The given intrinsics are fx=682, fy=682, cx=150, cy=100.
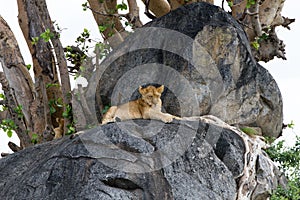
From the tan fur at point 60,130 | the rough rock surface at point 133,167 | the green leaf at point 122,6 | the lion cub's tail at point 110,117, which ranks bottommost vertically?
the rough rock surface at point 133,167

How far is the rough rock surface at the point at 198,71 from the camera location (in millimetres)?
11992

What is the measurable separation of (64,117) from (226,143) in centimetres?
351

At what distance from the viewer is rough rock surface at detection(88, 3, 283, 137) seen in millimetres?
11992

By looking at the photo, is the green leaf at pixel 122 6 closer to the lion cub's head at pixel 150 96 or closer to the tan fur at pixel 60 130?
the tan fur at pixel 60 130

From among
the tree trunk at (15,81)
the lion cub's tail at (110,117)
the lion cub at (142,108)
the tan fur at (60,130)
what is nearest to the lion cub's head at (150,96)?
the lion cub at (142,108)

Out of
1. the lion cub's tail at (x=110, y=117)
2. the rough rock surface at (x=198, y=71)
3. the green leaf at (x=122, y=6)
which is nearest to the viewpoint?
the lion cub's tail at (x=110, y=117)

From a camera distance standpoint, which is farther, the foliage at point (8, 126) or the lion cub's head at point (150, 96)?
the foliage at point (8, 126)

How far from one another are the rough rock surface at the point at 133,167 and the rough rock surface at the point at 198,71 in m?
1.72

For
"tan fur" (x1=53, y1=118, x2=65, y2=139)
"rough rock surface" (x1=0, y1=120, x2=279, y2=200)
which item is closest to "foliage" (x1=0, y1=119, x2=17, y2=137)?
"tan fur" (x1=53, y1=118, x2=65, y2=139)

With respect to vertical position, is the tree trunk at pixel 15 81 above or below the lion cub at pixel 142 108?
above

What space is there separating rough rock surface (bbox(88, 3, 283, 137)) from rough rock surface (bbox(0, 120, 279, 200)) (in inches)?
67.9

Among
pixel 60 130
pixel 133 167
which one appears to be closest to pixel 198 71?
pixel 60 130

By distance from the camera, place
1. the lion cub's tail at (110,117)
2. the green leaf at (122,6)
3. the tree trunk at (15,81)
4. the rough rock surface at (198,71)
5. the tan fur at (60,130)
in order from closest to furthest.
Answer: the lion cub's tail at (110,117)
the rough rock surface at (198,71)
the tan fur at (60,130)
the green leaf at (122,6)
the tree trunk at (15,81)

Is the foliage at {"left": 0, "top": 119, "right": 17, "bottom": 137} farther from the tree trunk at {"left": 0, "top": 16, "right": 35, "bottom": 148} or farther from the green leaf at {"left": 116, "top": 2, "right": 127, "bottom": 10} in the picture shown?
the green leaf at {"left": 116, "top": 2, "right": 127, "bottom": 10}
